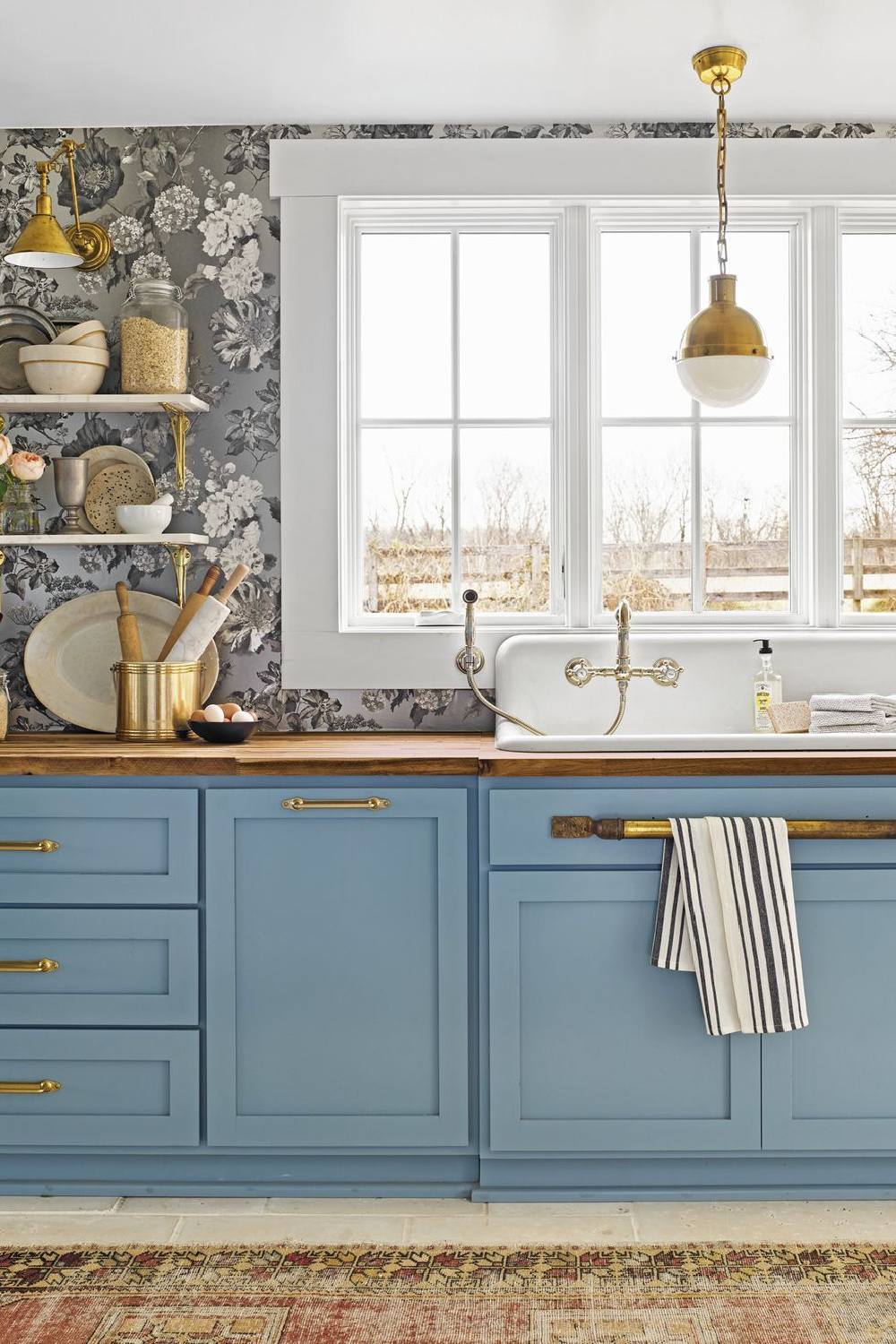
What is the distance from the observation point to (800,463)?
298 centimetres

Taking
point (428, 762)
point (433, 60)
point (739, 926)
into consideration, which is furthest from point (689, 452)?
point (739, 926)

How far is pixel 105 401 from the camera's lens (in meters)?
2.74

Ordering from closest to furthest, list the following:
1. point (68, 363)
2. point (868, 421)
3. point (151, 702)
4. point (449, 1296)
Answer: point (449, 1296)
point (151, 702)
point (68, 363)
point (868, 421)

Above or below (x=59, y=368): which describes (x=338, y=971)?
below

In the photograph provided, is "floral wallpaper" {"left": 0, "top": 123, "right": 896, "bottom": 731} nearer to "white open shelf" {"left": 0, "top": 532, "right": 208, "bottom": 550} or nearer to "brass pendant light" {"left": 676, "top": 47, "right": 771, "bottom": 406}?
"white open shelf" {"left": 0, "top": 532, "right": 208, "bottom": 550}

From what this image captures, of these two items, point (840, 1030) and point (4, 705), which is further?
point (4, 705)

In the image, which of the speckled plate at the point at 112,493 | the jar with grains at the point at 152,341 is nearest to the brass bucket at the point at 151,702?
the speckled plate at the point at 112,493

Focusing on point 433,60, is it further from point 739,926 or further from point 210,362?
point 739,926

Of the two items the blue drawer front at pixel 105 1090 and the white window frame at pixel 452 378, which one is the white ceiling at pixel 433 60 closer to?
the white window frame at pixel 452 378

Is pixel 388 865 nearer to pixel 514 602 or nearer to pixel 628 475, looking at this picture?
pixel 514 602

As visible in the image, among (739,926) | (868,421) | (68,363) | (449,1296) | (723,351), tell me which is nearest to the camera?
(449,1296)

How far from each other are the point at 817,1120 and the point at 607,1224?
470 mm

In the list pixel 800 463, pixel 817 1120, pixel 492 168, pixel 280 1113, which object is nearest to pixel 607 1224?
pixel 817 1120

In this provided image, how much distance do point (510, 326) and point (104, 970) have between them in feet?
6.15
